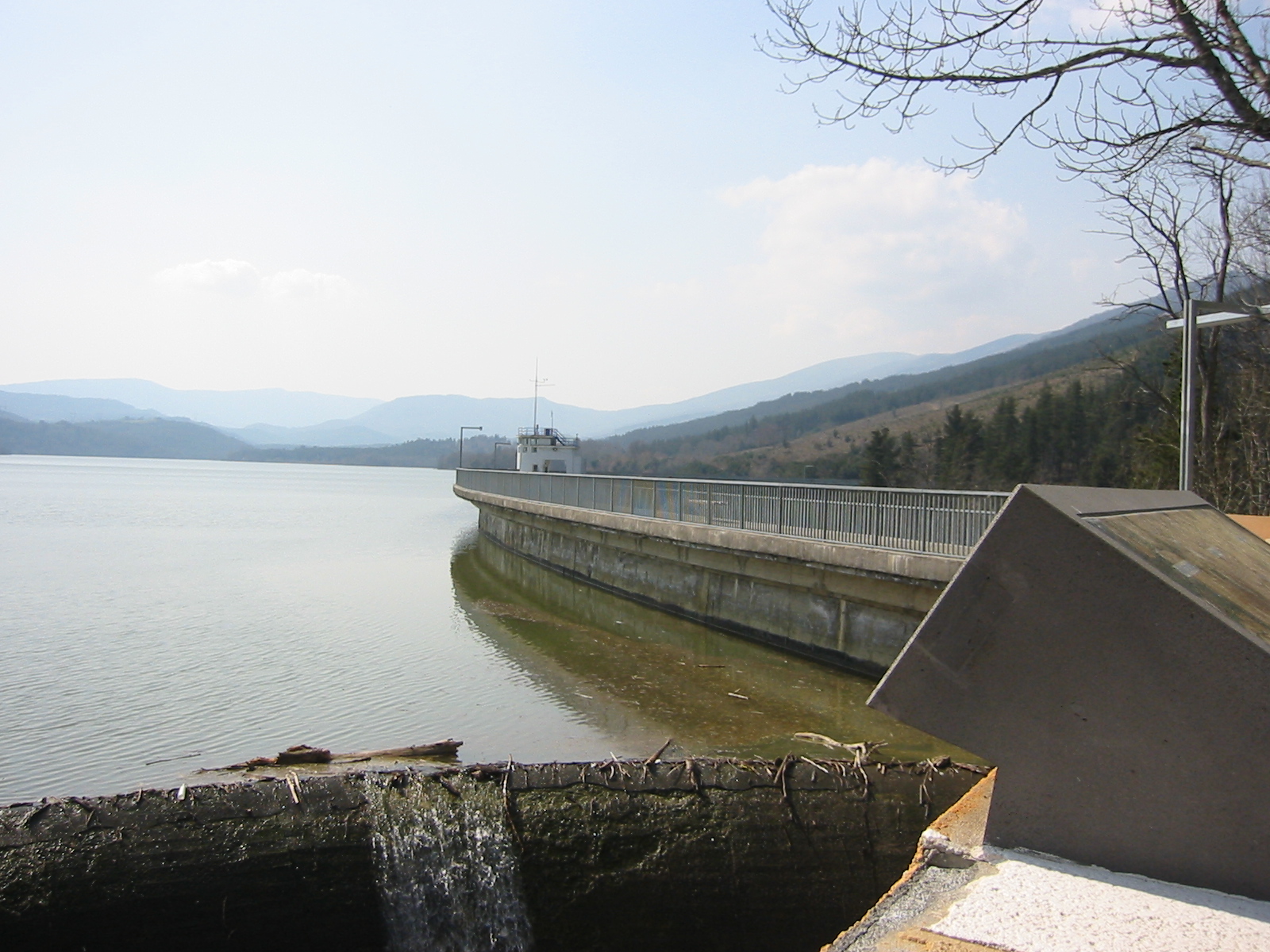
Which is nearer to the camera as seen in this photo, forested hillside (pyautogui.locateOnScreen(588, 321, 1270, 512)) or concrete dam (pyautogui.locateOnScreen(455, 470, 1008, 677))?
concrete dam (pyautogui.locateOnScreen(455, 470, 1008, 677))

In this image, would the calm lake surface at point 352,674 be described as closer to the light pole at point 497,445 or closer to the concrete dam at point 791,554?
the concrete dam at point 791,554

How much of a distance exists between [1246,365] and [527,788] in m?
34.6

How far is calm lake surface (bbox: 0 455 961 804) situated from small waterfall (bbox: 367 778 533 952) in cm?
401

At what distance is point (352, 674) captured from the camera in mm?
15125

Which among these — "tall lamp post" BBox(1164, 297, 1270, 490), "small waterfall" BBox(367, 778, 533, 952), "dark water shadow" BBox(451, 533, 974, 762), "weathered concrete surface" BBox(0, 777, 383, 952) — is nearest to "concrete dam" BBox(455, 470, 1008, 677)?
"dark water shadow" BBox(451, 533, 974, 762)

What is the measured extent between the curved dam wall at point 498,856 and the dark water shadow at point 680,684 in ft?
12.1

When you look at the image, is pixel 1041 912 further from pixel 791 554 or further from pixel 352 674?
pixel 352 674

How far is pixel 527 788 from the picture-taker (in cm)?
682

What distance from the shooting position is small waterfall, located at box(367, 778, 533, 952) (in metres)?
6.43

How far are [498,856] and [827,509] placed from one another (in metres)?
10.4

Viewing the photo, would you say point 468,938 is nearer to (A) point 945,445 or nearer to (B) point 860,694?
(B) point 860,694

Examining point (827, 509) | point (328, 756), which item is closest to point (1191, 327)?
point (827, 509)

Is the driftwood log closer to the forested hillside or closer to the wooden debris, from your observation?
the wooden debris

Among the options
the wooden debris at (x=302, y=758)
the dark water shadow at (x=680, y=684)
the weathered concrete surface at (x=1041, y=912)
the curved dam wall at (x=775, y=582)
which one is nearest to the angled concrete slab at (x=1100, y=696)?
the weathered concrete surface at (x=1041, y=912)
